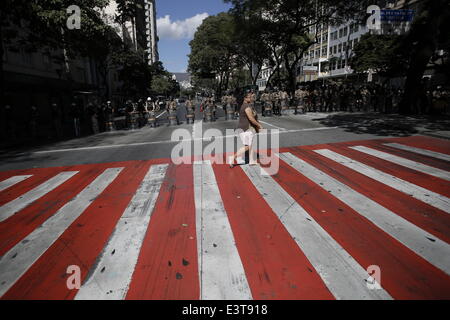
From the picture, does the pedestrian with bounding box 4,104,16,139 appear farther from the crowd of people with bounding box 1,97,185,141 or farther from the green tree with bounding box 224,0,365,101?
the green tree with bounding box 224,0,365,101

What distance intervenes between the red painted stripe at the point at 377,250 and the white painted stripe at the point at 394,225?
109 millimetres

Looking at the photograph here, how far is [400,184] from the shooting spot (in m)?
5.81

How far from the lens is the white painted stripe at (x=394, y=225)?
11.3 ft

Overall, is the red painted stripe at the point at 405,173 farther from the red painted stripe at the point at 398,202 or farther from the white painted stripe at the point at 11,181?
the white painted stripe at the point at 11,181

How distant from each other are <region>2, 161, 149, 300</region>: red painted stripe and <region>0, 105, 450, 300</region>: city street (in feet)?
0.06

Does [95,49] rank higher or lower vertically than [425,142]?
higher

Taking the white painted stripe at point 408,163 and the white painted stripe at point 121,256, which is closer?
the white painted stripe at point 121,256

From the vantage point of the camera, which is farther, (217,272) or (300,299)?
(217,272)

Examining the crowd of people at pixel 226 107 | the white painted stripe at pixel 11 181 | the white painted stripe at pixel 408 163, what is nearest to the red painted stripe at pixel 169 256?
the white painted stripe at pixel 11 181

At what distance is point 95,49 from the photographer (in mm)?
19578
